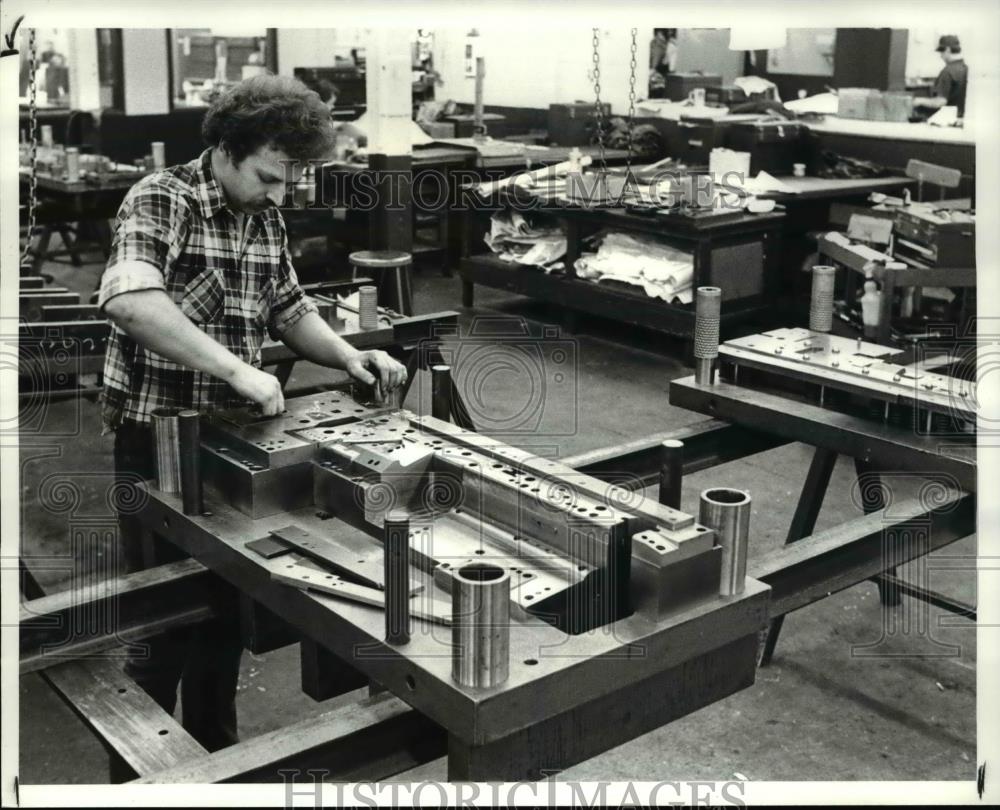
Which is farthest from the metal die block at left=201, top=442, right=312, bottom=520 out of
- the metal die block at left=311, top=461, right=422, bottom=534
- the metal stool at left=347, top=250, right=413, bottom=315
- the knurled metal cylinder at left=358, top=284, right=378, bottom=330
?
the metal stool at left=347, top=250, right=413, bottom=315

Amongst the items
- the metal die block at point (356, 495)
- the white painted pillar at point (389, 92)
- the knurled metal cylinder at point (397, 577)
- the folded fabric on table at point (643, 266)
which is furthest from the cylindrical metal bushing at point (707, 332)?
the white painted pillar at point (389, 92)

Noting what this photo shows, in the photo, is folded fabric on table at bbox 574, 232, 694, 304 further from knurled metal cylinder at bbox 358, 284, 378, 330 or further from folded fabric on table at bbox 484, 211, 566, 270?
knurled metal cylinder at bbox 358, 284, 378, 330

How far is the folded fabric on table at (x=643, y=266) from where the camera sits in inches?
199

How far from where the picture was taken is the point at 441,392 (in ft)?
6.00

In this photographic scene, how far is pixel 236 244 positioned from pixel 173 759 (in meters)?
0.91

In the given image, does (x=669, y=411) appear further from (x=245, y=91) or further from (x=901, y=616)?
(x=245, y=91)

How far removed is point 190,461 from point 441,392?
0.42m

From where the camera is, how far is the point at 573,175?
545 centimetres

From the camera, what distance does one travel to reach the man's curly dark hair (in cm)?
180

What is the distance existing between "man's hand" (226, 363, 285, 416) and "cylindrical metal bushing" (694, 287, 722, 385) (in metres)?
0.86

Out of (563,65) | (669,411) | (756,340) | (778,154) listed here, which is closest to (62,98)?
(563,65)

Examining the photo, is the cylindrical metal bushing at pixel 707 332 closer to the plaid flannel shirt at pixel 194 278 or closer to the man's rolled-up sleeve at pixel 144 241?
the plaid flannel shirt at pixel 194 278

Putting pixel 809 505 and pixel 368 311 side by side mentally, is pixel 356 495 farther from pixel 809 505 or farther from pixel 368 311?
pixel 368 311

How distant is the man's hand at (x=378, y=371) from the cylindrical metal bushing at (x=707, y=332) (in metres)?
0.62
